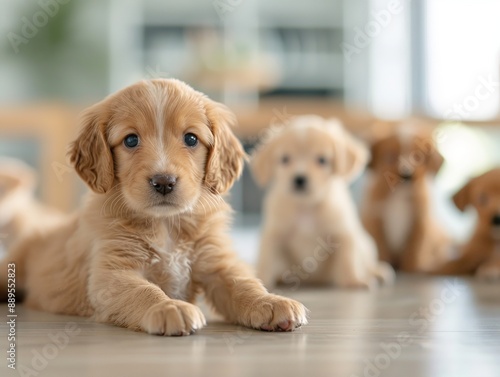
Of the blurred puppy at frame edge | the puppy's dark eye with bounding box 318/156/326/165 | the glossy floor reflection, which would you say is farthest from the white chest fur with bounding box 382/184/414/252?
the blurred puppy at frame edge

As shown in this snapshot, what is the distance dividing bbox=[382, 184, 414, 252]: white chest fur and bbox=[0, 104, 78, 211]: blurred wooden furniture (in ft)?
7.44

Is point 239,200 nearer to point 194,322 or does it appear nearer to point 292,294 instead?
point 292,294

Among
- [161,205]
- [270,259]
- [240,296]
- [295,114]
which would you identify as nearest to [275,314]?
[240,296]

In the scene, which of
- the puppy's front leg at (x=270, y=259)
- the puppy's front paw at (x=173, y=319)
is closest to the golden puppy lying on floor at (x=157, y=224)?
the puppy's front paw at (x=173, y=319)

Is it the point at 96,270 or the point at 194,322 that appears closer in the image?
the point at 194,322

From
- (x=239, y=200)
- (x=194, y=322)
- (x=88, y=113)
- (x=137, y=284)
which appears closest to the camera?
(x=194, y=322)

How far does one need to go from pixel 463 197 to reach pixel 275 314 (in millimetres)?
1793

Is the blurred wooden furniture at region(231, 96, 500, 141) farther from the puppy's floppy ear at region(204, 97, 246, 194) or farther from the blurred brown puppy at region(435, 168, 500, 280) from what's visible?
the puppy's floppy ear at region(204, 97, 246, 194)

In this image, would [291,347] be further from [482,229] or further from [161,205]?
[482,229]

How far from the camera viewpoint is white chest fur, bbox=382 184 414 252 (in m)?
3.44

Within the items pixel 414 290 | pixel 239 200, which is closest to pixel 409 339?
pixel 414 290

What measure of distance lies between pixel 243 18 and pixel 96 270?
26.2ft

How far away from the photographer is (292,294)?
8.52ft

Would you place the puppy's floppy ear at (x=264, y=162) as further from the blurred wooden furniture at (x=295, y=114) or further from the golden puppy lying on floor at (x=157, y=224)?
the blurred wooden furniture at (x=295, y=114)
